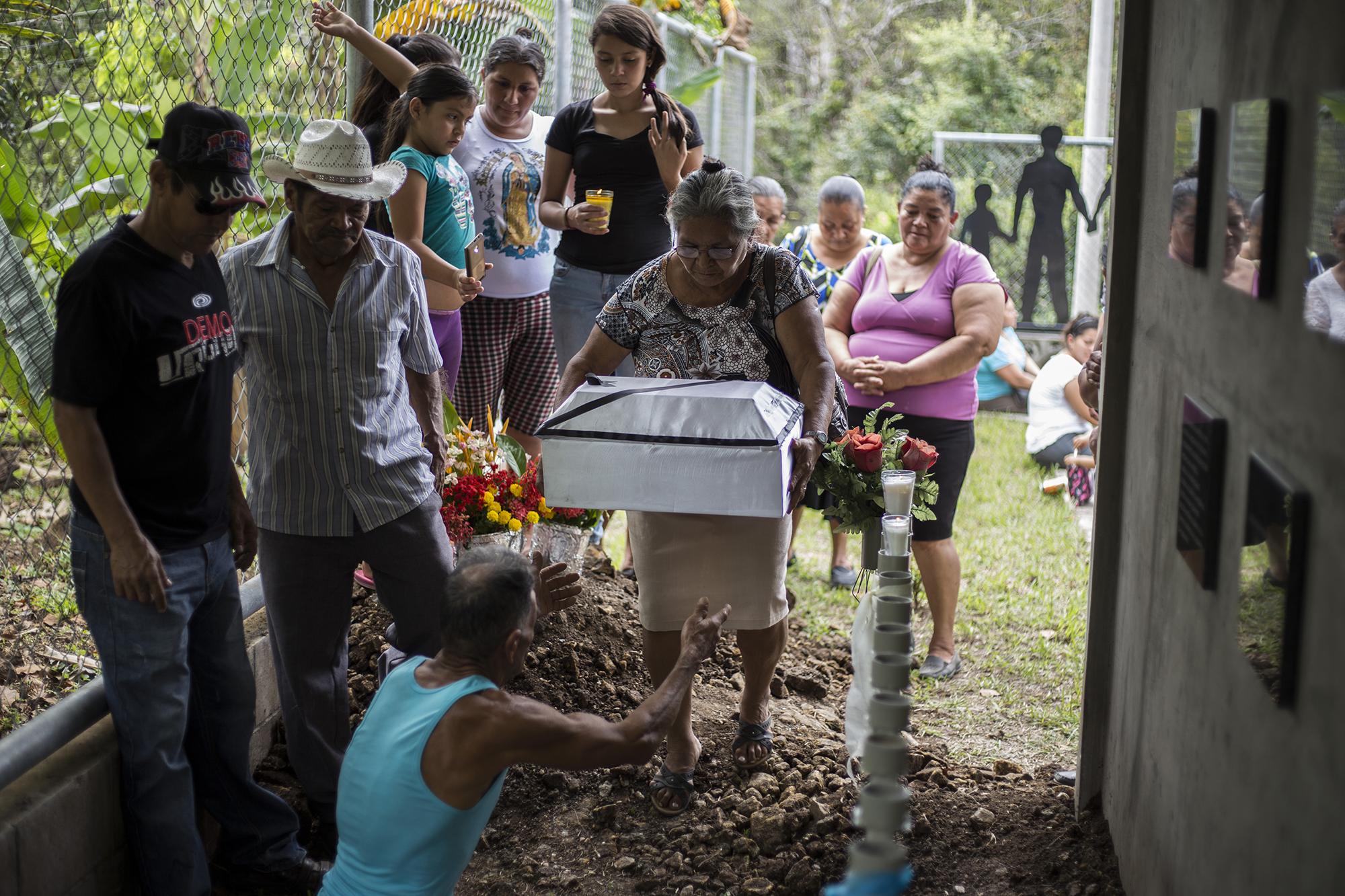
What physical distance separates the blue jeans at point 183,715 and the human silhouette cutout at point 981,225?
9.76 m

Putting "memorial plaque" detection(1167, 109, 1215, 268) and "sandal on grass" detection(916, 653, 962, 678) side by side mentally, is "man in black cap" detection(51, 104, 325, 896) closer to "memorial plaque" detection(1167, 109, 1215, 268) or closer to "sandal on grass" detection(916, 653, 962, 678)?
"memorial plaque" detection(1167, 109, 1215, 268)

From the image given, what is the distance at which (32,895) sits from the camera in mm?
3104

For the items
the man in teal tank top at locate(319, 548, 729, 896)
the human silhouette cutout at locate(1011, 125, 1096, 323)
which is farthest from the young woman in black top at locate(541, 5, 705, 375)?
the human silhouette cutout at locate(1011, 125, 1096, 323)

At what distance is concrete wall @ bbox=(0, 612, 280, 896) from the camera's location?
3.06 meters

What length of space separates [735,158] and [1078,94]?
9.84 m

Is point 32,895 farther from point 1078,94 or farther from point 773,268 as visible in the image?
point 1078,94

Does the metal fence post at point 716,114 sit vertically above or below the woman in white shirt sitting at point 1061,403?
above

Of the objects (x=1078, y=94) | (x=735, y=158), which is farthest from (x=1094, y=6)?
(x=1078, y=94)

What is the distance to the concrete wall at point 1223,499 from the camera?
2.04 m

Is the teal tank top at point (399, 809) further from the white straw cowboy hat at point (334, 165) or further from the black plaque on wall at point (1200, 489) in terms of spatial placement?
the black plaque on wall at point (1200, 489)

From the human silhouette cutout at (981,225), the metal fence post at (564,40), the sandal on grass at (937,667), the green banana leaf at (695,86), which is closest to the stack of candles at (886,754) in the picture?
the sandal on grass at (937,667)

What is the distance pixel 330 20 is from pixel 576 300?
1609mm

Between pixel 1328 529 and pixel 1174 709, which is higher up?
pixel 1328 529

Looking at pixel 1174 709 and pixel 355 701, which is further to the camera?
pixel 355 701
